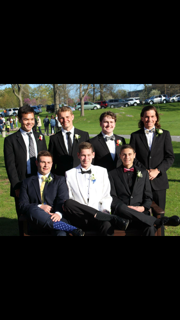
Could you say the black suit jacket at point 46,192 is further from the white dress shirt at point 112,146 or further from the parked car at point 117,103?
the parked car at point 117,103

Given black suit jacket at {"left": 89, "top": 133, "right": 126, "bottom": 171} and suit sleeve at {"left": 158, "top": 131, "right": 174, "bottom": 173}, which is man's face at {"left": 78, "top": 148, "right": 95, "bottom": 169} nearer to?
black suit jacket at {"left": 89, "top": 133, "right": 126, "bottom": 171}

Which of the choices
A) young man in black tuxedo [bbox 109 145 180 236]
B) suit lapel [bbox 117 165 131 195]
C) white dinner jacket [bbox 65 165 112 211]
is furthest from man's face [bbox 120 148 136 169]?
Answer: white dinner jacket [bbox 65 165 112 211]

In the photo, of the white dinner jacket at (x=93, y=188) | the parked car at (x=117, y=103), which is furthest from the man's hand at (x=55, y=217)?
the parked car at (x=117, y=103)

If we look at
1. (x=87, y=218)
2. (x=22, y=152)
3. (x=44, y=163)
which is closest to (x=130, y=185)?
(x=87, y=218)

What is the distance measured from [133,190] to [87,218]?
2.55 feet

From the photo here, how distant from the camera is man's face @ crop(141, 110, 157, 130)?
167 inches

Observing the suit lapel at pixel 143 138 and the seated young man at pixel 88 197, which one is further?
the suit lapel at pixel 143 138

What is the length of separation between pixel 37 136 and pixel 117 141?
1.24 meters

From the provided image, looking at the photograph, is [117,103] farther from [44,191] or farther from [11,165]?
[44,191]

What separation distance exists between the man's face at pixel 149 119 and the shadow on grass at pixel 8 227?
2.90 metres

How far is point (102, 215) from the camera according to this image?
3.62 m

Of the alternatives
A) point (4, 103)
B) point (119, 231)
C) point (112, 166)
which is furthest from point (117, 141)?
point (4, 103)

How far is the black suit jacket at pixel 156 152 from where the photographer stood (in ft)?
14.4
